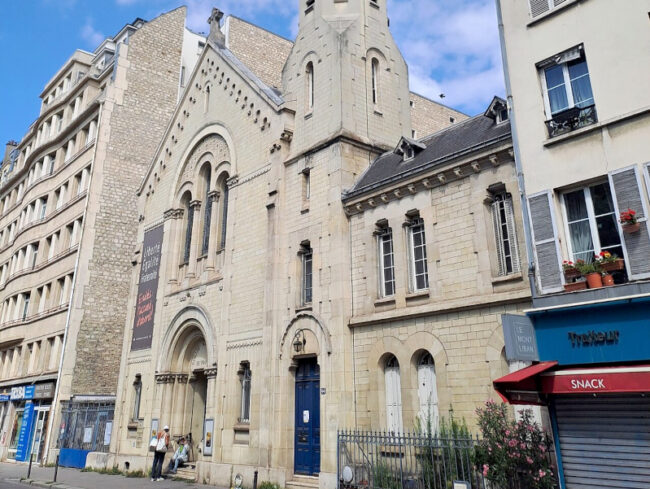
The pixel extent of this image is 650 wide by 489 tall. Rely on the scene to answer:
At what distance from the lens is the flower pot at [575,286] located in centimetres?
1040

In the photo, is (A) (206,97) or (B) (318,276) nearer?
(B) (318,276)

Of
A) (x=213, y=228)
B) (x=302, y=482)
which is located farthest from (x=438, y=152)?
(x=213, y=228)

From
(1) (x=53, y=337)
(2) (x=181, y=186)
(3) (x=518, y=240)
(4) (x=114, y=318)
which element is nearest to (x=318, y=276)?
(3) (x=518, y=240)

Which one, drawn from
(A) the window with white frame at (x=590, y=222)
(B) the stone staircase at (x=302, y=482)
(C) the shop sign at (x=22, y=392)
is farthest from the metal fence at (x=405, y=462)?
(C) the shop sign at (x=22, y=392)

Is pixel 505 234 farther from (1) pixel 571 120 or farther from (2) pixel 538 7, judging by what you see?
(2) pixel 538 7

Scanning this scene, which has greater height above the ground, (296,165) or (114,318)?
(296,165)

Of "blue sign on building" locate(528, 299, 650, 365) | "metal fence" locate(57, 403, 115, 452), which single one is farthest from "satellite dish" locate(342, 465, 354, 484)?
"metal fence" locate(57, 403, 115, 452)

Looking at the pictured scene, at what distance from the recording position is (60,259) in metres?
31.8

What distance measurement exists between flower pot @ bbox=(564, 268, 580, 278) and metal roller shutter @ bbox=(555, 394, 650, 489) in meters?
2.27

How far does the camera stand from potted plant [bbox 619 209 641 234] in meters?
9.86

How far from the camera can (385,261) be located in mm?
16297

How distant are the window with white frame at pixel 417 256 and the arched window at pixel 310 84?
6942 mm

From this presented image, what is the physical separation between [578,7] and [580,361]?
7.35 meters

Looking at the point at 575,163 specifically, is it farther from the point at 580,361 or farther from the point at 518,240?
the point at 580,361
